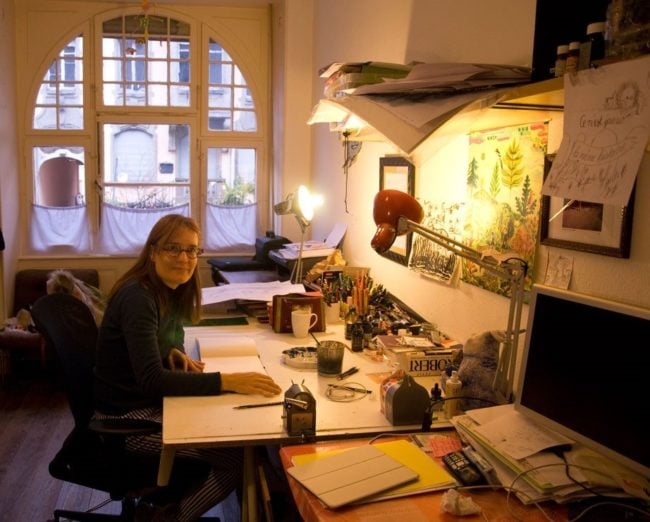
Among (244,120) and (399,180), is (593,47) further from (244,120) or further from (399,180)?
(244,120)

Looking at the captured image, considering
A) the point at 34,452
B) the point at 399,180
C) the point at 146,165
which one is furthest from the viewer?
the point at 146,165

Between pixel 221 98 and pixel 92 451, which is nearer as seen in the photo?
pixel 92 451

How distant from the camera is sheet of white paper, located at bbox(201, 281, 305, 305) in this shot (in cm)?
295

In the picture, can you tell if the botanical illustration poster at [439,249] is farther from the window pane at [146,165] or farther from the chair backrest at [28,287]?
the chair backrest at [28,287]

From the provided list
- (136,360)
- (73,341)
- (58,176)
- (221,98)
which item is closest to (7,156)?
(58,176)

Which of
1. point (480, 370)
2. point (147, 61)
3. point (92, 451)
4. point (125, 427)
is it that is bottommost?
point (92, 451)

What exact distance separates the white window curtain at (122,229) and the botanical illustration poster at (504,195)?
12.3 feet

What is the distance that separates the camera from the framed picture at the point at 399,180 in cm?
Result: 280

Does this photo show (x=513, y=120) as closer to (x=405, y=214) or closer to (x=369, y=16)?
(x=405, y=214)

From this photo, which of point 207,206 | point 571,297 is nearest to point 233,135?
point 207,206

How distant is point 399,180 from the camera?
292cm

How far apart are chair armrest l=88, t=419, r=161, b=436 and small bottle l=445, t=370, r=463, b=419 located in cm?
85

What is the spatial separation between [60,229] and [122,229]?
48 centimetres

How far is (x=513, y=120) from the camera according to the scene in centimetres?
188
